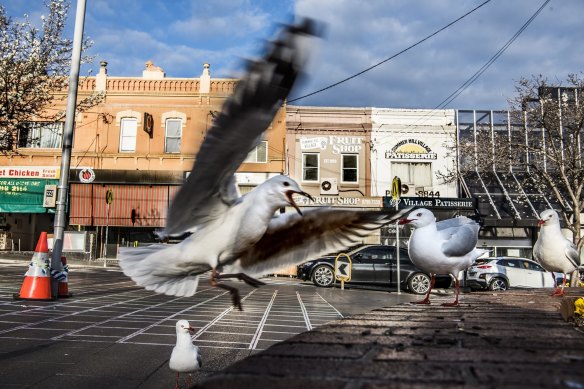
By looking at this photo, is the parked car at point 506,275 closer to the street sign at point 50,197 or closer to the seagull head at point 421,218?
the seagull head at point 421,218

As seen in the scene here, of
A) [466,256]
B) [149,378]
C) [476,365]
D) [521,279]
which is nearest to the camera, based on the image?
[476,365]

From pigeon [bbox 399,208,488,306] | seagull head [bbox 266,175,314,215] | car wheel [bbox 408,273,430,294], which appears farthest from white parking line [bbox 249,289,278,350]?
car wheel [bbox 408,273,430,294]

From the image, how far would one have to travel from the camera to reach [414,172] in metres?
22.1

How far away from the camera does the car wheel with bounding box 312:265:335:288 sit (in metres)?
14.7

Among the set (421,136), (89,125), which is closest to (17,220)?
(89,125)

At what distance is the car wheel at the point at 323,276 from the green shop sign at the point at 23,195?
1333 centimetres

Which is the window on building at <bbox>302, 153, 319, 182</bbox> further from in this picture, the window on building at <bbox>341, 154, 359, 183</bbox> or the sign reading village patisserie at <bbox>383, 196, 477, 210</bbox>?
the sign reading village patisserie at <bbox>383, 196, 477, 210</bbox>

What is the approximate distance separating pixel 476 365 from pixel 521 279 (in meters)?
16.8

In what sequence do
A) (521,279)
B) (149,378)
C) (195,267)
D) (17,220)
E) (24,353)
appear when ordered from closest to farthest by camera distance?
(195,267), (149,378), (24,353), (521,279), (17,220)

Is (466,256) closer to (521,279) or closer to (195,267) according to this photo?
(195,267)

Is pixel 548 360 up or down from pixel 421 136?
down

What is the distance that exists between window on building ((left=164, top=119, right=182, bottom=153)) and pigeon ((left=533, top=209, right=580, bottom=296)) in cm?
1802

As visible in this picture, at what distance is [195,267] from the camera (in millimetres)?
2588

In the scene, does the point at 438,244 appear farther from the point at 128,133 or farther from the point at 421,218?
the point at 128,133
